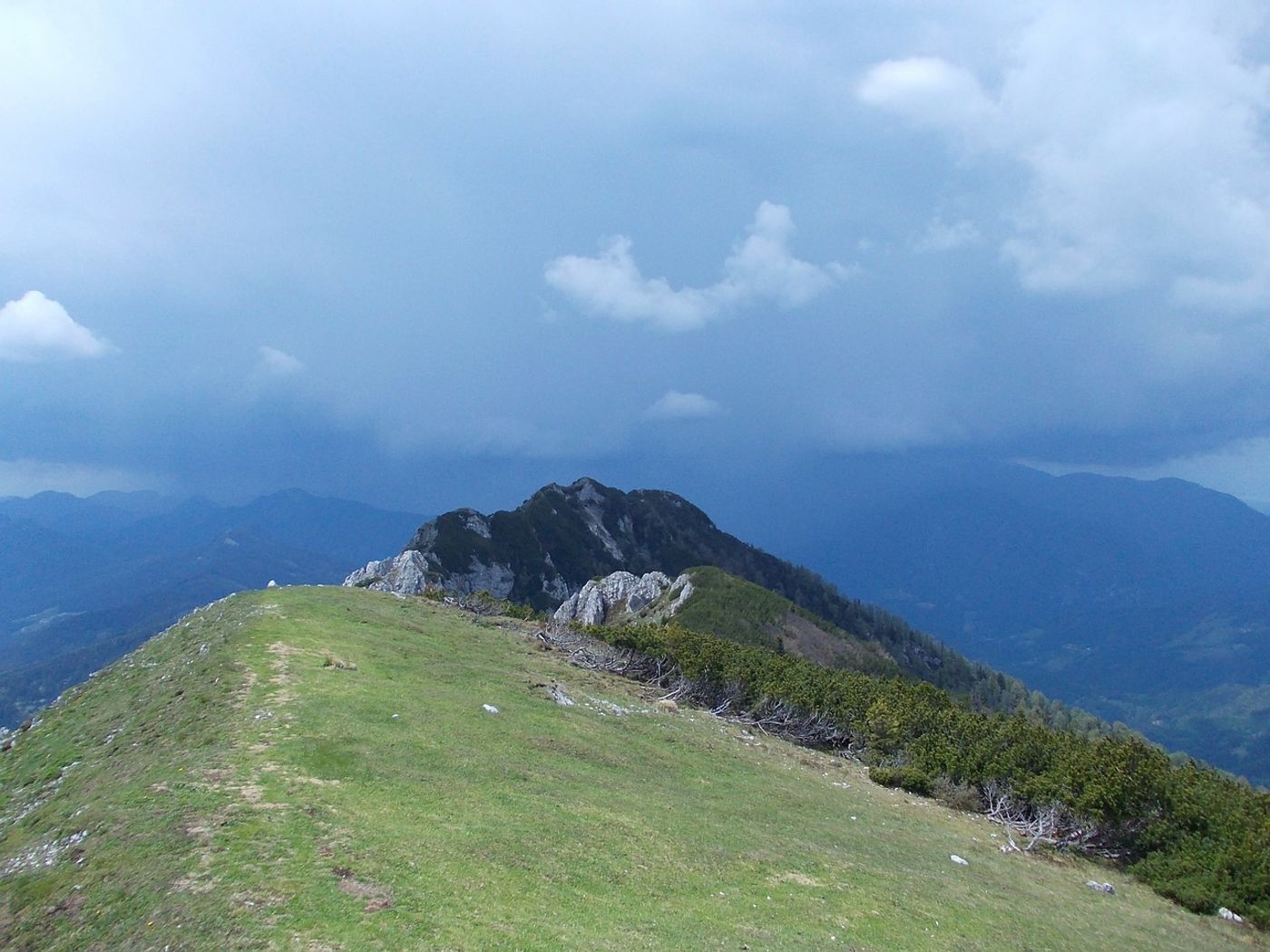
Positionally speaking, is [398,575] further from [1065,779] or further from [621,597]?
[1065,779]

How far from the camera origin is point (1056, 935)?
25672mm

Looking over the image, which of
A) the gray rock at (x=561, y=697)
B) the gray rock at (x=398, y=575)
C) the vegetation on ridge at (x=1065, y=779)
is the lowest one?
the gray rock at (x=398, y=575)

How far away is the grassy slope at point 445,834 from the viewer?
16.7 meters

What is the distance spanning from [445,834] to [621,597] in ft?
518

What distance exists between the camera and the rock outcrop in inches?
6678

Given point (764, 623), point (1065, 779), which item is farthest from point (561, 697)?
point (764, 623)

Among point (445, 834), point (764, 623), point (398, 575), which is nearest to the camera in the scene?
point (445, 834)

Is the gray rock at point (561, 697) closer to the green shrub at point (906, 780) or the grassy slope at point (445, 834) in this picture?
the grassy slope at point (445, 834)

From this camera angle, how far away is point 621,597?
7013 inches

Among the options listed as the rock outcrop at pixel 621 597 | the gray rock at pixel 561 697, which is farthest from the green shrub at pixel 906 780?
the rock outcrop at pixel 621 597

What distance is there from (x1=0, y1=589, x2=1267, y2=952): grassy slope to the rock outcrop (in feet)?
406

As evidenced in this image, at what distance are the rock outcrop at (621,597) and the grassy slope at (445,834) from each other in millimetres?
123688

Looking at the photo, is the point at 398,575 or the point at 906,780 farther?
the point at 398,575

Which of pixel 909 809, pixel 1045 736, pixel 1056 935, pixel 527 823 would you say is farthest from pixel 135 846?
Result: pixel 1045 736
